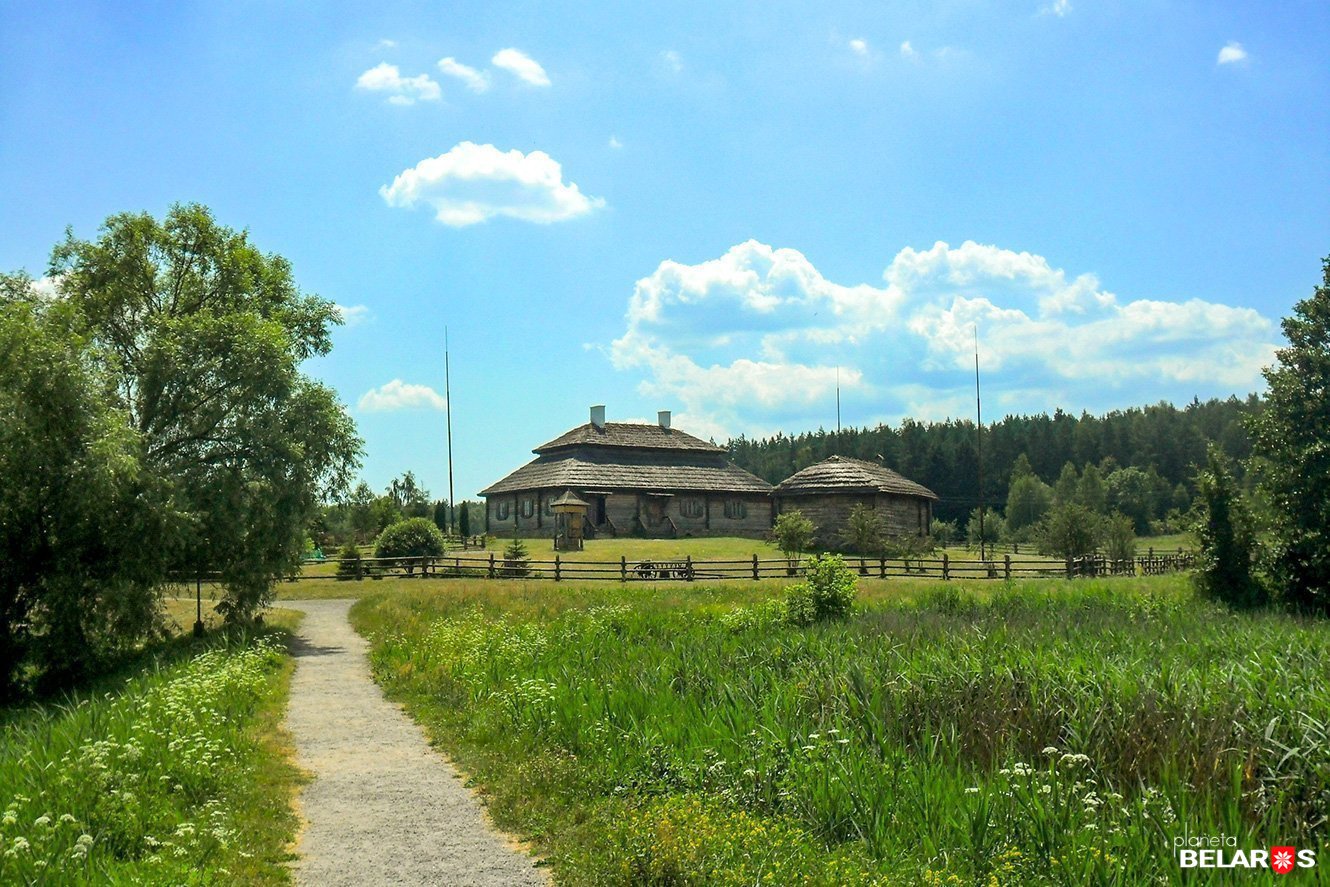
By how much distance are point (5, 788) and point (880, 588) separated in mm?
26858

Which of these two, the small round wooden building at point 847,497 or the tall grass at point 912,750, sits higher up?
the small round wooden building at point 847,497

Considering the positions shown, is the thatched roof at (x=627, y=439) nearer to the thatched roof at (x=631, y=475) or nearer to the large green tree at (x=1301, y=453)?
the thatched roof at (x=631, y=475)

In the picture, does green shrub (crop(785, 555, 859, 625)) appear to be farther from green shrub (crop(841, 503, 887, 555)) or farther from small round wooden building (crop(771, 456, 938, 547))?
small round wooden building (crop(771, 456, 938, 547))

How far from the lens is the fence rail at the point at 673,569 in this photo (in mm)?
39156

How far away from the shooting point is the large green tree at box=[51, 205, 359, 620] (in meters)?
24.5

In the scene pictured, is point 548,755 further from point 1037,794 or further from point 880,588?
point 880,588

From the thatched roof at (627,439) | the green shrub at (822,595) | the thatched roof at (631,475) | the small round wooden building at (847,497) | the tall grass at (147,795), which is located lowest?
the tall grass at (147,795)

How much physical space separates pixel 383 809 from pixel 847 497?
163ft

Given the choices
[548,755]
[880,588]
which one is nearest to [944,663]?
[548,755]

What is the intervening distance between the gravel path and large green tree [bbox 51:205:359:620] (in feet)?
33.0
